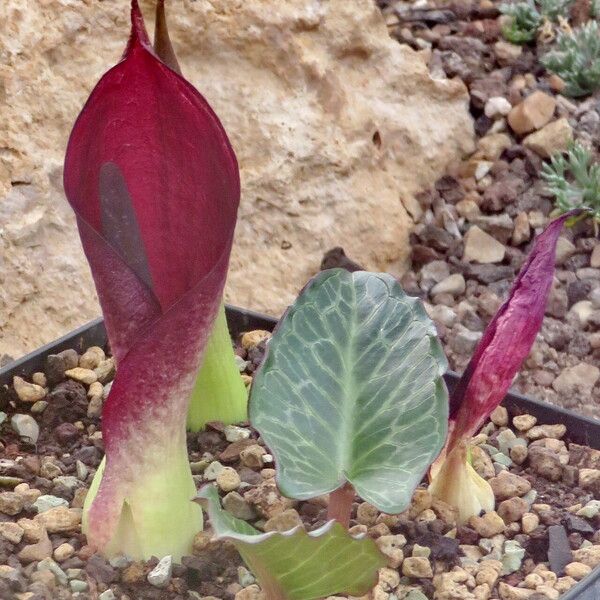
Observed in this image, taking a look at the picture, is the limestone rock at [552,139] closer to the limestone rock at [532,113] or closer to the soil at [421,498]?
the limestone rock at [532,113]

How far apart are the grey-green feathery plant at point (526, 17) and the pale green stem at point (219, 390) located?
141cm

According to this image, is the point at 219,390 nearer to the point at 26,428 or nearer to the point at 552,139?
the point at 26,428

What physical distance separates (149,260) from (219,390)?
267 mm

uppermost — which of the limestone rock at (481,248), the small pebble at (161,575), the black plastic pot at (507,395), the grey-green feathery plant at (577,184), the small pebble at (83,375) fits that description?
the small pebble at (161,575)

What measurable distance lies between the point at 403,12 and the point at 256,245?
2.90ft

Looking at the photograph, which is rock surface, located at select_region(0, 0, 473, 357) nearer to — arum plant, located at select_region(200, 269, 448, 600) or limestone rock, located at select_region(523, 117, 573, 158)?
limestone rock, located at select_region(523, 117, 573, 158)

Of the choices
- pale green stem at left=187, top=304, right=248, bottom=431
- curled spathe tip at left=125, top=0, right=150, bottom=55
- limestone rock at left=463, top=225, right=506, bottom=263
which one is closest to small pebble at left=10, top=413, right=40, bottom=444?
pale green stem at left=187, top=304, right=248, bottom=431

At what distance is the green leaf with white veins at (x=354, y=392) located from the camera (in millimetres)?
957

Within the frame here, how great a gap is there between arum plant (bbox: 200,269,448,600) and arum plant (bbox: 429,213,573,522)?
0.13 meters

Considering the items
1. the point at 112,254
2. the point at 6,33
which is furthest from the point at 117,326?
the point at 6,33

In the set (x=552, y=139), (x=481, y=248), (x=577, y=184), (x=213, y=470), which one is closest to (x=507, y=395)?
(x=213, y=470)

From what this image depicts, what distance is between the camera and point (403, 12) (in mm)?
2533

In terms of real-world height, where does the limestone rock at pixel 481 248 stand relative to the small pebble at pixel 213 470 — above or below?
below

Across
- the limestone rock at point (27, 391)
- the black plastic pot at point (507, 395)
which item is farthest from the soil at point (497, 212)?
the limestone rock at point (27, 391)
